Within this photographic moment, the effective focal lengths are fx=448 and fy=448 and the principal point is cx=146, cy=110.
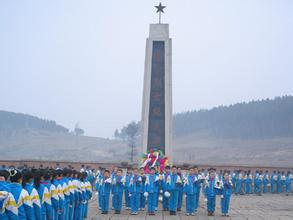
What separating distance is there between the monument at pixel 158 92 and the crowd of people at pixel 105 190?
4617 millimetres

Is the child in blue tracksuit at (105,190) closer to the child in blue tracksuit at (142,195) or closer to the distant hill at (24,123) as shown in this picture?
the child in blue tracksuit at (142,195)

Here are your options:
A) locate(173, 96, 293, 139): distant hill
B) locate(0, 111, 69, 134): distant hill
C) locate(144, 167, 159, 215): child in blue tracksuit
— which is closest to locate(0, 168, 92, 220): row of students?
locate(144, 167, 159, 215): child in blue tracksuit

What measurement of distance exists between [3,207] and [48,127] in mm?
130258

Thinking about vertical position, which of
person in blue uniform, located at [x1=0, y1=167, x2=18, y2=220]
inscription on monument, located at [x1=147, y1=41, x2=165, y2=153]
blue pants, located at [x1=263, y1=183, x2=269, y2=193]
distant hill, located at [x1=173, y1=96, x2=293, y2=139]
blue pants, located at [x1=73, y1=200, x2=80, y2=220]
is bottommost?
blue pants, located at [x1=73, y1=200, x2=80, y2=220]

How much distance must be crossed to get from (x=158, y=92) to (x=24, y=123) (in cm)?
11125

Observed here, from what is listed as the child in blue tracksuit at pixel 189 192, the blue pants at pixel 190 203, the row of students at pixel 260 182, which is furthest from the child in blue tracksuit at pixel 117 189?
the row of students at pixel 260 182

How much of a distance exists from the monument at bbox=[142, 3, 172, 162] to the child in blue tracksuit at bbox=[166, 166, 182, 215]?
8056 mm

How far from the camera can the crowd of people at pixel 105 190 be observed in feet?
21.9

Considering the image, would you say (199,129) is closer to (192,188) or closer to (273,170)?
(273,170)

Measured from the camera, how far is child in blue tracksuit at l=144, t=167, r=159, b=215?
15.0 m

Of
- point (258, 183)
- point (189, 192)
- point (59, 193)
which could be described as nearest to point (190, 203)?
point (189, 192)

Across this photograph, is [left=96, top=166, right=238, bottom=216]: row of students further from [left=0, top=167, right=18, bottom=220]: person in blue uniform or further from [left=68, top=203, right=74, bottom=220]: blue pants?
[left=0, top=167, right=18, bottom=220]: person in blue uniform

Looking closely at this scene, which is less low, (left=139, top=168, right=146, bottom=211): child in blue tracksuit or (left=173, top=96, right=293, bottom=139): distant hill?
(left=173, top=96, right=293, bottom=139): distant hill

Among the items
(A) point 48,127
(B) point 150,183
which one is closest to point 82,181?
(B) point 150,183
